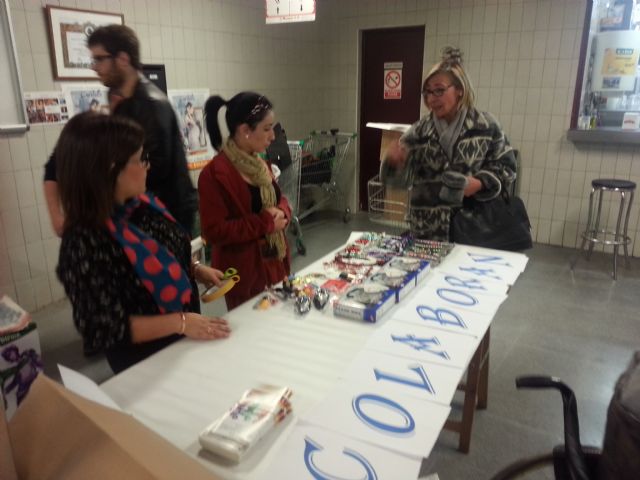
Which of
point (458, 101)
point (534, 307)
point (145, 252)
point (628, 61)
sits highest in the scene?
point (628, 61)

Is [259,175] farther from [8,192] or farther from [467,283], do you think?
[8,192]

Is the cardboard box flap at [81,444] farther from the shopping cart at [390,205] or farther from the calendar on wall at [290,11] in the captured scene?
the calendar on wall at [290,11]

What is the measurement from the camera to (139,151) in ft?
4.04

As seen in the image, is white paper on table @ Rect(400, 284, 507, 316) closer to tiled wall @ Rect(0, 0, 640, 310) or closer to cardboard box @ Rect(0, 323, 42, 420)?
cardboard box @ Rect(0, 323, 42, 420)

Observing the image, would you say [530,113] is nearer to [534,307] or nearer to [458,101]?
[534,307]

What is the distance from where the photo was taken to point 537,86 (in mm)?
4340

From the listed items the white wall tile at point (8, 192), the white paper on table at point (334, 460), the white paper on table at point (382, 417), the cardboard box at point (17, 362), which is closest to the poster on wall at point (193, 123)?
the white wall tile at point (8, 192)

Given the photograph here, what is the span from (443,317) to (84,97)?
2832 mm

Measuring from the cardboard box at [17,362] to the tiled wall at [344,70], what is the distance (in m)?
1.17

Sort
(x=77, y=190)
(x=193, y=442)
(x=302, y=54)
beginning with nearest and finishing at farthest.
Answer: (x=193, y=442), (x=77, y=190), (x=302, y=54)

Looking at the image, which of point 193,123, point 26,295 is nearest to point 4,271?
point 26,295

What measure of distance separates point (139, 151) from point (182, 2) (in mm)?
3031

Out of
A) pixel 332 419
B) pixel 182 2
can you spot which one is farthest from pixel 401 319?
pixel 182 2

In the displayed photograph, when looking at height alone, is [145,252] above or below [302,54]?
below
